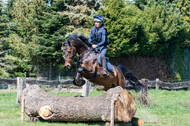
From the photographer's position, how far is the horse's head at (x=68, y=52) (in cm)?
777

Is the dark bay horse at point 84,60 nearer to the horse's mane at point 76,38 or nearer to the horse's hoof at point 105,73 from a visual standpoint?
the horse's mane at point 76,38

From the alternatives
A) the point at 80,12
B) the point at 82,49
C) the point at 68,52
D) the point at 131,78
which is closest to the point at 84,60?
the point at 82,49

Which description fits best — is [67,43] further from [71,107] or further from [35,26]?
[35,26]

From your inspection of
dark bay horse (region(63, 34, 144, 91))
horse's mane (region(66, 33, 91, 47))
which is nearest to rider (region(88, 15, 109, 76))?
dark bay horse (region(63, 34, 144, 91))

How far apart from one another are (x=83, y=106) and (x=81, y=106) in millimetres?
56

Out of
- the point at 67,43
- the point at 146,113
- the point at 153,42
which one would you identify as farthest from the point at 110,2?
the point at 67,43

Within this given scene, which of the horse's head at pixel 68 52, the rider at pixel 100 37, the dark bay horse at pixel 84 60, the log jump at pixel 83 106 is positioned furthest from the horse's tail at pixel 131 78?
the log jump at pixel 83 106

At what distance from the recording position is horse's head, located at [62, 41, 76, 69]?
777 centimetres

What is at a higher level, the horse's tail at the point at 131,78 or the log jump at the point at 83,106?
the horse's tail at the point at 131,78

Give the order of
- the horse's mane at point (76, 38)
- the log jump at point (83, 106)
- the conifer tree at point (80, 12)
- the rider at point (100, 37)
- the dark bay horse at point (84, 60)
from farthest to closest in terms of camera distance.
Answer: the conifer tree at point (80, 12), the rider at point (100, 37), the horse's mane at point (76, 38), the dark bay horse at point (84, 60), the log jump at point (83, 106)

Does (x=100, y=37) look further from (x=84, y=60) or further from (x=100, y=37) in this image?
(x=84, y=60)

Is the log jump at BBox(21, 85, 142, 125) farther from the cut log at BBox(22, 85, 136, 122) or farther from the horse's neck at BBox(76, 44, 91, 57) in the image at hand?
the horse's neck at BBox(76, 44, 91, 57)

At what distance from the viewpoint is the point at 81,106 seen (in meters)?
7.37

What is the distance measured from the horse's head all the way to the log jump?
3.38ft
